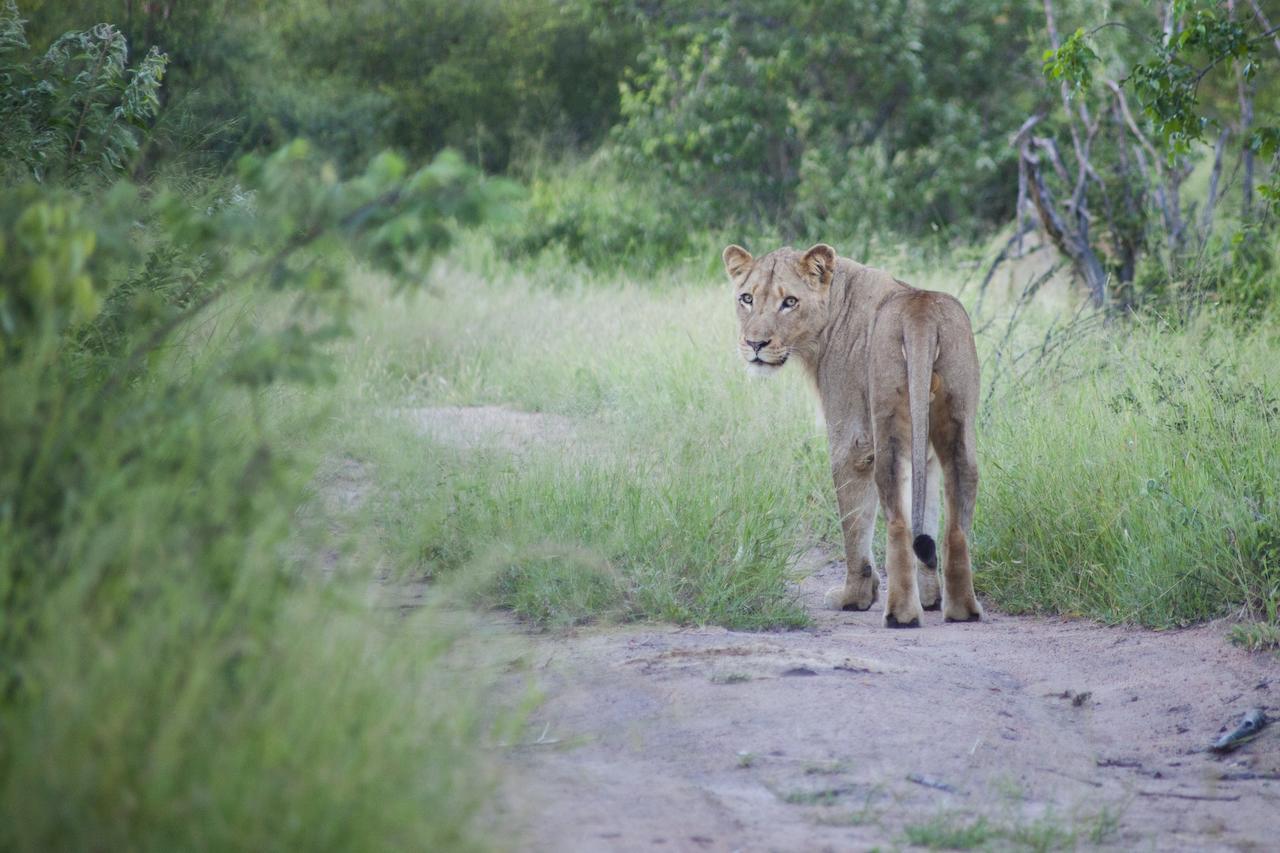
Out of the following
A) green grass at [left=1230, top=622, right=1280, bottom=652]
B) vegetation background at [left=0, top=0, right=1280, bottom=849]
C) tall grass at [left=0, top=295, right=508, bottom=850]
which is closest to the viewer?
tall grass at [left=0, top=295, right=508, bottom=850]

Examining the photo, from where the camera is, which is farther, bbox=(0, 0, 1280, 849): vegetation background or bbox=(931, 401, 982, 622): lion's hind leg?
bbox=(931, 401, 982, 622): lion's hind leg

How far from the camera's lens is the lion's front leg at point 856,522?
19.2ft

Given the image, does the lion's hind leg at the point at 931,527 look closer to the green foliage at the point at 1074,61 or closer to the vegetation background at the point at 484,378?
the vegetation background at the point at 484,378

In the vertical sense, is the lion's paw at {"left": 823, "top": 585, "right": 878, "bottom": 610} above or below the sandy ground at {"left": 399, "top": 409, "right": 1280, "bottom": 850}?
below

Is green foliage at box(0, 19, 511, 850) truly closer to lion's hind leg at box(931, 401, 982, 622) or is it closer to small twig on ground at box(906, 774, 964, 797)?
small twig on ground at box(906, 774, 964, 797)

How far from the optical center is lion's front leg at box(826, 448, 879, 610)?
19.2 feet

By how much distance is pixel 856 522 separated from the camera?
5.95m

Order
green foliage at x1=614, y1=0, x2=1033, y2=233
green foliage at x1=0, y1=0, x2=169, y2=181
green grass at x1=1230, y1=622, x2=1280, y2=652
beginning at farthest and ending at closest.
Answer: green foliage at x1=614, y1=0, x2=1033, y2=233
green foliage at x1=0, y1=0, x2=169, y2=181
green grass at x1=1230, y1=622, x2=1280, y2=652

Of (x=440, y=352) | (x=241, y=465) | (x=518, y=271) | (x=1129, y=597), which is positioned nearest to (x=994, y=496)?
(x=1129, y=597)

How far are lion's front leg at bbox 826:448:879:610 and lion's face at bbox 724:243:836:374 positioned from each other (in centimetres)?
59

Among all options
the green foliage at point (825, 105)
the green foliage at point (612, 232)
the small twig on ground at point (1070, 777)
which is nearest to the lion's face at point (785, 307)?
the small twig on ground at point (1070, 777)

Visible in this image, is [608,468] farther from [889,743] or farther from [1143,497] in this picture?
[889,743]

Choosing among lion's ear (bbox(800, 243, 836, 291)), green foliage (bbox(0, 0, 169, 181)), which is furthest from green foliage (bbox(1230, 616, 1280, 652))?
green foliage (bbox(0, 0, 169, 181))

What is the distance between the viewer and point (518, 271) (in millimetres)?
13188
